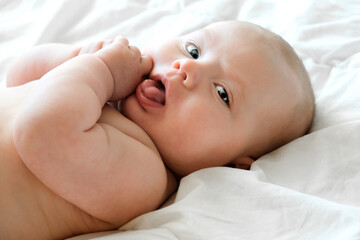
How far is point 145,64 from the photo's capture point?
126 cm

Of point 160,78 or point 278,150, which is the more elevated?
point 160,78

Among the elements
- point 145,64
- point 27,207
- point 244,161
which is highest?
point 145,64

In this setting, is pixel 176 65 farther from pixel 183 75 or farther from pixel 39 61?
pixel 39 61

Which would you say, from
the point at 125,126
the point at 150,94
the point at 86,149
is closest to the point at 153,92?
the point at 150,94

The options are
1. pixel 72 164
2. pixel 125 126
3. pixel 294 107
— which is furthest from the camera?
pixel 294 107

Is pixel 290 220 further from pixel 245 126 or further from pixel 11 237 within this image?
pixel 11 237

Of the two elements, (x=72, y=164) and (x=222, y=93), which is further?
(x=222, y=93)

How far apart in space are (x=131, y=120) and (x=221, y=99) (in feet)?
0.74

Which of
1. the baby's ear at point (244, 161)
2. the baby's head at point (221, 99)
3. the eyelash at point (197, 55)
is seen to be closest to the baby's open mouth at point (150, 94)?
the baby's head at point (221, 99)

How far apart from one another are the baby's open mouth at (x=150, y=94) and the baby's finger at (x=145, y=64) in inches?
1.4

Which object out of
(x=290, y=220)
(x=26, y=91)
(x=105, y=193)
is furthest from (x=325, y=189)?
(x=26, y=91)

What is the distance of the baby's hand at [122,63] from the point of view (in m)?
1.20

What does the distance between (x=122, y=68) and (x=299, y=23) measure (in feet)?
2.71

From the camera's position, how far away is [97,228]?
1.11m
